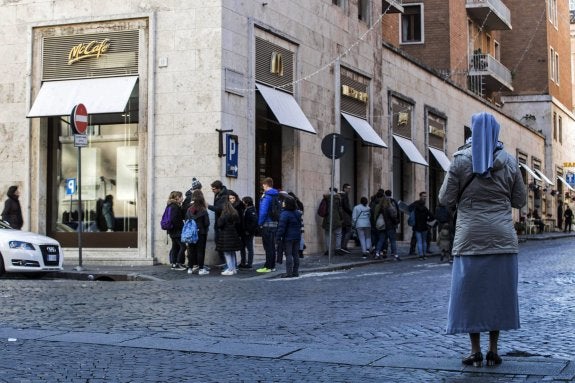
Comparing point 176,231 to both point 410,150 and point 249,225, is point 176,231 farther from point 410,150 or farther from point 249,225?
point 410,150

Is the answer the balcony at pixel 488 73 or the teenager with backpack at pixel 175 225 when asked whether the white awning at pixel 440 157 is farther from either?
the teenager with backpack at pixel 175 225

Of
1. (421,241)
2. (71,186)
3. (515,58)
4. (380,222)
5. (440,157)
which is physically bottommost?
(421,241)

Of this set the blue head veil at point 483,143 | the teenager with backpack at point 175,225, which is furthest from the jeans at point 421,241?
the blue head veil at point 483,143

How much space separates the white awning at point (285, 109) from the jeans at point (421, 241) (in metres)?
3.93

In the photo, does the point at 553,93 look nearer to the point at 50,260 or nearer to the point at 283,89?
the point at 283,89

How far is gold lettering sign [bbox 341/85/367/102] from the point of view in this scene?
25312mm

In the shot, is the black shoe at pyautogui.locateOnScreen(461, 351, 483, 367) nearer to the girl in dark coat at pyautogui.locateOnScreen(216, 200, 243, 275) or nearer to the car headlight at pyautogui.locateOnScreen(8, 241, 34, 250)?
→ the girl in dark coat at pyautogui.locateOnScreen(216, 200, 243, 275)

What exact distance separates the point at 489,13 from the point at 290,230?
28.9m

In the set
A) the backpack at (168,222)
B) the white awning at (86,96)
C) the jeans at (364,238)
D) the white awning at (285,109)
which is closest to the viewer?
the backpack at (168,222)

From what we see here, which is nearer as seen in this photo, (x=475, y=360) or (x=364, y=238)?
(x=475, y=360)

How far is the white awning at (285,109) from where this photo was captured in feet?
67.6

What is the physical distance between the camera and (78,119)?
55.2 feet

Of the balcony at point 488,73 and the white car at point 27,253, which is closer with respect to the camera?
the white car at point 27,253

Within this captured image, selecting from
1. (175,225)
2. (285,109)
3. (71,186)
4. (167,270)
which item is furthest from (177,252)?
(285,109)
